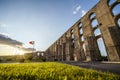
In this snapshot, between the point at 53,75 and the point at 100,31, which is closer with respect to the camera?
the point at 53,75

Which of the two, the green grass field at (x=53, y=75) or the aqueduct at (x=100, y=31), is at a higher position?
the aqueduct at (x=100, y=31)

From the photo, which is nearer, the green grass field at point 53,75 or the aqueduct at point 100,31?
the green grass field at point 53,75

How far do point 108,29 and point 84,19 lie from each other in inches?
310

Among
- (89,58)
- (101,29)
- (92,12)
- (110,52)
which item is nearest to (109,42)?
(110,52)

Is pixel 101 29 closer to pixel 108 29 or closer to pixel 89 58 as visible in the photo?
pixel 108 29

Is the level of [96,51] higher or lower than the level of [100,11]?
lower

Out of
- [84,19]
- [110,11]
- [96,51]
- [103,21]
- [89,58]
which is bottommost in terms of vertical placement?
[89,58]

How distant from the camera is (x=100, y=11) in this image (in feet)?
60.1

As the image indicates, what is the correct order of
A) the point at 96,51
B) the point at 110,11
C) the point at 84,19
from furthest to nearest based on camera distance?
the point at 84,19, the point at 96,51, the point at 110,11

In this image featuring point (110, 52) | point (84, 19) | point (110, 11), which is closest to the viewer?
point (110, 52)

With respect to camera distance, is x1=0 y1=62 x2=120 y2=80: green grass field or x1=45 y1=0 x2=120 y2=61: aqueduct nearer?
x1=0 y1=62 x2=120 y2=80: green grass field

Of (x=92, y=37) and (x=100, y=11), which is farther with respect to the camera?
(x=92, y=37)

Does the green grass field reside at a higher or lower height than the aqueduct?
lower

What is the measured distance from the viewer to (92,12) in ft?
67.6
